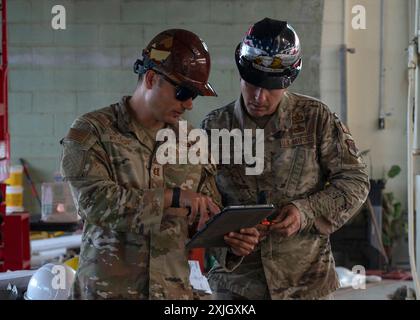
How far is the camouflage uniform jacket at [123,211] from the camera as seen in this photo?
179cm

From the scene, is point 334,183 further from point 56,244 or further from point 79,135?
point 56,244

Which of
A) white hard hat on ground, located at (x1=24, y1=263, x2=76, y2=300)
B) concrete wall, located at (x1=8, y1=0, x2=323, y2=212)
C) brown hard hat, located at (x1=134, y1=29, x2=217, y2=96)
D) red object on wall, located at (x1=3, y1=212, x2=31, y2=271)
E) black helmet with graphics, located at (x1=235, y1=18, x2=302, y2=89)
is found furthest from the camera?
concrete wall, located at (x1=8, y1=0, x2=323, y2=212)

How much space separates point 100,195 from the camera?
5.81ft

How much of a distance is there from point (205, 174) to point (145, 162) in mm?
203

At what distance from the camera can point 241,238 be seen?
1936 mm

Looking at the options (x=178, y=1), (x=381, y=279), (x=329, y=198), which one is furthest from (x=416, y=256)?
(x=178, y=1)

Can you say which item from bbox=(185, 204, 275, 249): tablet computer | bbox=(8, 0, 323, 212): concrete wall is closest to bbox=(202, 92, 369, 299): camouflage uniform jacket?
bbox=(185, 204, 275, 249): tablet computer

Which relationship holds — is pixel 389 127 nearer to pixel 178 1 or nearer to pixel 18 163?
pixel 178 1

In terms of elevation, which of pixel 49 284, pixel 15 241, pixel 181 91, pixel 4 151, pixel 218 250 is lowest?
pixel 15 241

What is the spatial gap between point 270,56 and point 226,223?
609mm

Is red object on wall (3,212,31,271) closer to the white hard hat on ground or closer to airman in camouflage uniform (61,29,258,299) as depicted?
the white hard hat on ground

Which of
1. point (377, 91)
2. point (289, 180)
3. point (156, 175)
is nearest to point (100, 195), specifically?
point (156, 175)

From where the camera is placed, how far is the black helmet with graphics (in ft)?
7.00

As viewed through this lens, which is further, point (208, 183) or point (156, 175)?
point (208, 183)
